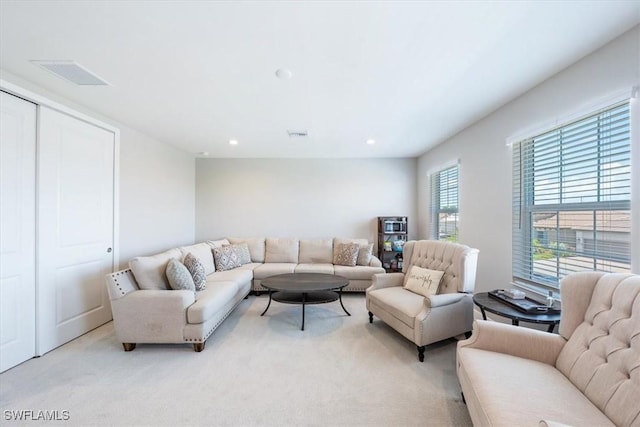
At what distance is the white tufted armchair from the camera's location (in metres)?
2.41

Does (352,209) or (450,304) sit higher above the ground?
(352,209)

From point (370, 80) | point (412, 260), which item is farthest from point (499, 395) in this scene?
point (370, 80)

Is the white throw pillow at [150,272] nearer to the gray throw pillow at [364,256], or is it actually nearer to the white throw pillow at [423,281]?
the white throw pillow at [423,281]

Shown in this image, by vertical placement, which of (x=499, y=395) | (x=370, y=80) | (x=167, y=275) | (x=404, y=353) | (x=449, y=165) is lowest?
(x=404, y=353)

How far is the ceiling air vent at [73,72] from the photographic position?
6.95 ft

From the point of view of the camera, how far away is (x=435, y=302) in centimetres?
242

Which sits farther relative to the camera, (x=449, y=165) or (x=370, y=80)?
(x=449, y=165)

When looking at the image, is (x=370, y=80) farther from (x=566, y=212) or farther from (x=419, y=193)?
(x=419, y=193)

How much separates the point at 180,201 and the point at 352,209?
10.9 ft

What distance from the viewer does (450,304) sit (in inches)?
98.7

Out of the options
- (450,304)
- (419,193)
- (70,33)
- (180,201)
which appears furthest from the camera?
(419,193)

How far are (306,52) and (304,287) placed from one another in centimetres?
244

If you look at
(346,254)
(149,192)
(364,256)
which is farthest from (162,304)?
(364,256)

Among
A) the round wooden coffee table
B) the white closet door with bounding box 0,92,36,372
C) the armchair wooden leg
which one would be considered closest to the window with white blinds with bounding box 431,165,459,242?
the round wooden coffee table
